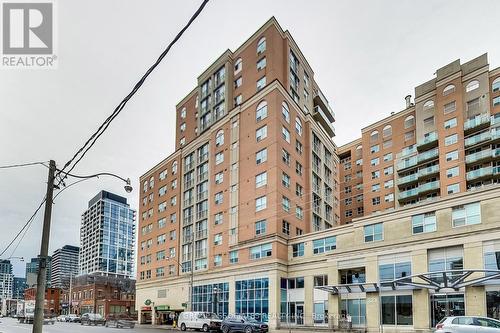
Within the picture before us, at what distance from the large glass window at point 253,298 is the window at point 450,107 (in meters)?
36.2

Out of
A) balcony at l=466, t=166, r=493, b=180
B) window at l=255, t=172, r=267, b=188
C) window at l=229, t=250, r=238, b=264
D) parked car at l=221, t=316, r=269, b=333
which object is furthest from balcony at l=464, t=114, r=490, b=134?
parked car at l=221, t=316, r=269, b=333

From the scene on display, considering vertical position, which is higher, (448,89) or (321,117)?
(448,89)

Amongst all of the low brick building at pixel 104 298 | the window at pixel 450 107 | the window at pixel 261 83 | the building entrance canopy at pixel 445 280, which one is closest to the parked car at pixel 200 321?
the building entrance canopy at pixel 445 280

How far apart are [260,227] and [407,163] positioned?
99.5 ft

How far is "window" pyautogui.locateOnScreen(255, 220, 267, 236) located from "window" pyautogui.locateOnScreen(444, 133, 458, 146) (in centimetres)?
3002

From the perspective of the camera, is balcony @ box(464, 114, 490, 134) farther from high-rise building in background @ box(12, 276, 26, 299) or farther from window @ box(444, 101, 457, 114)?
high-rise building in background @ box(12, 276, 26, 299)

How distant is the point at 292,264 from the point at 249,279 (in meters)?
4.93

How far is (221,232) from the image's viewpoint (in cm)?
5478

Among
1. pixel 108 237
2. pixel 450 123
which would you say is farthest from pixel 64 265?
pixel 450 123

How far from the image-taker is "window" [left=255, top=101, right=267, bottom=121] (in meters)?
52.0

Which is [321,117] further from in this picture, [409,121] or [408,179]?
[409,121]

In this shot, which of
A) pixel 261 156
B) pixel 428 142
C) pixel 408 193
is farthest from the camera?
pixel 408 193

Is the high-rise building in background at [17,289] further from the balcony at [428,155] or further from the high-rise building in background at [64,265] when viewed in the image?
the balcony at [428,155]

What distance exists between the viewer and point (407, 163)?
67.8 m
